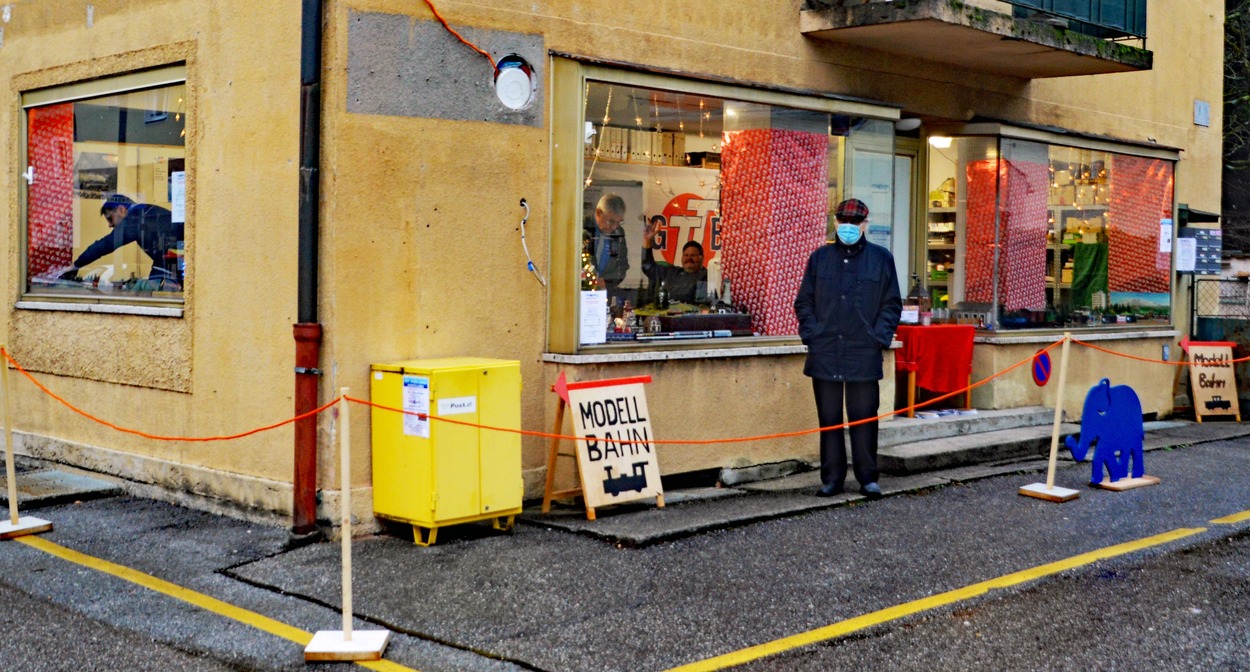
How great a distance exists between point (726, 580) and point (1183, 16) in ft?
35.0

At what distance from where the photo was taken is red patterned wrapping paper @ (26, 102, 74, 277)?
995cm

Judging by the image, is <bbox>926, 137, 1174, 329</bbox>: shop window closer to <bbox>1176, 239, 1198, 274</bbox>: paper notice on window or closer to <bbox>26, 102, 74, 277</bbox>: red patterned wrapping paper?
<bbox>1176, 239, 1198, 274</bbox>: paper notice on window

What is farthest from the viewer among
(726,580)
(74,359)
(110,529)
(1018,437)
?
(1018,437)

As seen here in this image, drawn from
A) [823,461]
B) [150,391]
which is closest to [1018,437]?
[823,461]

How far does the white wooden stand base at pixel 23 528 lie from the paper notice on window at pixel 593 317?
362cm

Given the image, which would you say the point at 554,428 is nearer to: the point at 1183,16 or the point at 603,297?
the point at 603,297

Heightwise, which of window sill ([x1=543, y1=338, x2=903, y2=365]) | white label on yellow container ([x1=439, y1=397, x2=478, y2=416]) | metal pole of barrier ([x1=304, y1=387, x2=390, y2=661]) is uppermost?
window sill ([x1=543, y1=338, x2=903, y2=365])

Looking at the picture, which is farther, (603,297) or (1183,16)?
(1183,16)

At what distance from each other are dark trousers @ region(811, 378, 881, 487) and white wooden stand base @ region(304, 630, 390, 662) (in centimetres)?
426

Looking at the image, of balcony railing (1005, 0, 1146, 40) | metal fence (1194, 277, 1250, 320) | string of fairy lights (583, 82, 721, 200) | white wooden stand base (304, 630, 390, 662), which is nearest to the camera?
white wooden stand base (304, 630, 390, 662)

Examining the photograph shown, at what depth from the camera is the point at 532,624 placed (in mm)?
5930

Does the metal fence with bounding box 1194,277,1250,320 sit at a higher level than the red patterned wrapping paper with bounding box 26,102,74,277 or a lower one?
lower

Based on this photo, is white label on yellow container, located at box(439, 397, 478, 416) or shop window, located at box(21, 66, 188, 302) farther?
shop window, located at box(21, 66, 188, 302)

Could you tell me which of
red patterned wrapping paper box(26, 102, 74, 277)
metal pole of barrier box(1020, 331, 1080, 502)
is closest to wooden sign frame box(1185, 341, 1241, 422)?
metal pole of barrier box(1020, 331, 1080, 502)
